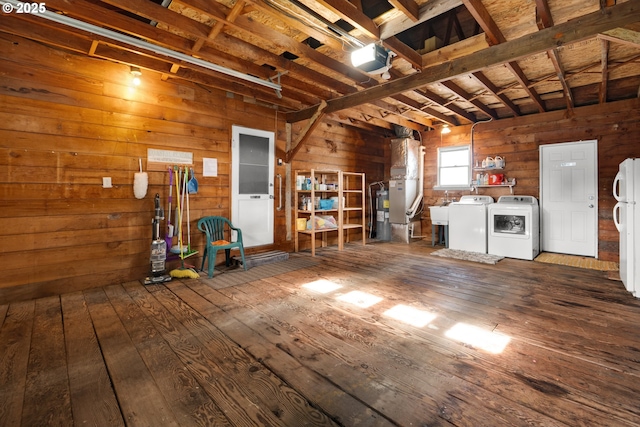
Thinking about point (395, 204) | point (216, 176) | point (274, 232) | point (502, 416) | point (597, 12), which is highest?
point (597, 12)

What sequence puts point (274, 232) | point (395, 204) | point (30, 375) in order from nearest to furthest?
point (30, 375)
point (274, 232)
point (395, 204)

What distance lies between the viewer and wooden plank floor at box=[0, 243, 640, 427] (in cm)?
144

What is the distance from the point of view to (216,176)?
4.32m

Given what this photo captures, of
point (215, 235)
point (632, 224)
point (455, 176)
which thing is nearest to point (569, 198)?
point (455, 176)

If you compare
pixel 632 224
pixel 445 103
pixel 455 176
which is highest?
pixel 445 103

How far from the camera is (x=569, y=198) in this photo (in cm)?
493

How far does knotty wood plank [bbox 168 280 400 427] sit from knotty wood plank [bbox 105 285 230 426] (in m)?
0.39

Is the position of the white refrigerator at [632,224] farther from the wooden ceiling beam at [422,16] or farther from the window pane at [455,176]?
the window pane at [455,176]

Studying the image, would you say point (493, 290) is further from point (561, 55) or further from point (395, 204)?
point (395, 204)

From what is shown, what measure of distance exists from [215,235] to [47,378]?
101 inches

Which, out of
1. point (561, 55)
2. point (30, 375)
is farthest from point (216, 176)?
point (561, 55)

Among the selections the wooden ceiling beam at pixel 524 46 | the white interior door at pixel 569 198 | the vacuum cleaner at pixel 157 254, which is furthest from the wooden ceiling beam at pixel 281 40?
the white interior door at pixel 569 198

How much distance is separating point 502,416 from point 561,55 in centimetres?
398
